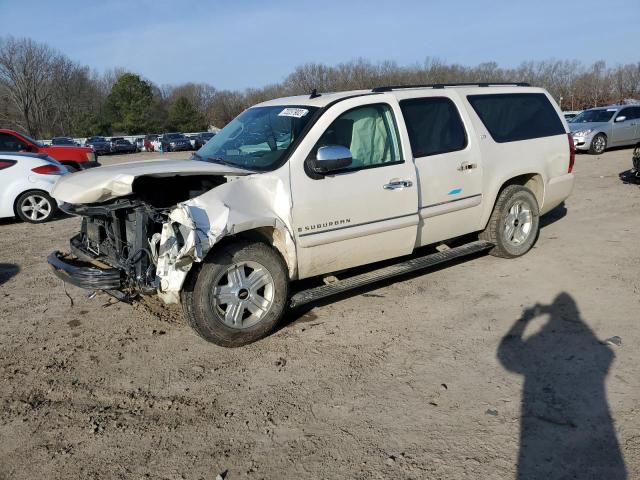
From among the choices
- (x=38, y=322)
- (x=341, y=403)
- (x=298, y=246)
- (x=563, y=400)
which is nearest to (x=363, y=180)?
(x=298, y=246)

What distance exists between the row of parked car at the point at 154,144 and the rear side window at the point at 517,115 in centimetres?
3604

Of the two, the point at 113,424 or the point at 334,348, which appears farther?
the point at 334,348

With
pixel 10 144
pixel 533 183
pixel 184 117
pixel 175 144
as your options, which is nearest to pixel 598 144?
pixel 533 183

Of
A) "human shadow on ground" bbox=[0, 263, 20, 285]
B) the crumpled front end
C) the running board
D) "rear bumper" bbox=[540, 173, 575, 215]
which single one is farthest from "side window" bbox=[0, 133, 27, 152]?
"rear bumper" bbox=[540, 173, 575, 215]

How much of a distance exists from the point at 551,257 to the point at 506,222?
0.75m

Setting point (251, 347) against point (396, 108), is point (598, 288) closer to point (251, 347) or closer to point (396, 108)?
point (396, 108)

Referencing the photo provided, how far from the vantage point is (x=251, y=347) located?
4.12m

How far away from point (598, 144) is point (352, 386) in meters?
17.2

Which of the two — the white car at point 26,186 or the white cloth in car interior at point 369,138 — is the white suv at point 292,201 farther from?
the white car at point 26,186

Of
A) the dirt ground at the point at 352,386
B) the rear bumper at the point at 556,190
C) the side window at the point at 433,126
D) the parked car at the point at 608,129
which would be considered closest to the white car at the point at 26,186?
the dirt ground at the point at 352,386

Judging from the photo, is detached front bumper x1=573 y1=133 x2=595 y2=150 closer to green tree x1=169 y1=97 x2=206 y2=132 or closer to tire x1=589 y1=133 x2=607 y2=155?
tire x1=589 y1=133 x2=607 y2=155

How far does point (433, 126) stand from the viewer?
507 cm

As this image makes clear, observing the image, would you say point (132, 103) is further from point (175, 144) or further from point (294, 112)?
point (294, 112)

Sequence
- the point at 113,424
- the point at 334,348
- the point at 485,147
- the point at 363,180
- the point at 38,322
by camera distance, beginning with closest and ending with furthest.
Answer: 1. the point at 113,424
2. the point at 334,348
3. the point at 363,180
4. the point at 38,322
5. the point at 485,147
